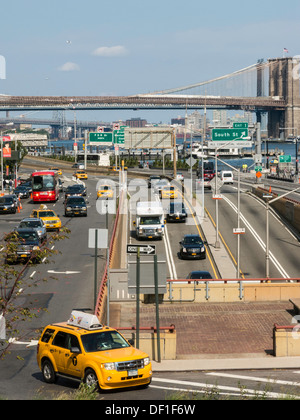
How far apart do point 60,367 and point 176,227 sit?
41.8m

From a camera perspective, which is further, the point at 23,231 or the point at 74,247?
the point at 74,247

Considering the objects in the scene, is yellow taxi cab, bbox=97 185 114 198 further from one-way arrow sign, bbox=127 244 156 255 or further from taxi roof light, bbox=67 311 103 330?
taxi roof light, bbox=67 311 103 330

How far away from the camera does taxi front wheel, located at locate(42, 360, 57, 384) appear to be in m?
21.4

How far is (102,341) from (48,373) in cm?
192

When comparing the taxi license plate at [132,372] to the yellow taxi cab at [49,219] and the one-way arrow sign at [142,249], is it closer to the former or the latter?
the one-way arrow sign at [142,249]

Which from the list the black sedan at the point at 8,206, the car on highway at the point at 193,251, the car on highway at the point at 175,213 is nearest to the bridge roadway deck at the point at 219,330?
the car on highway at the point at 193,251

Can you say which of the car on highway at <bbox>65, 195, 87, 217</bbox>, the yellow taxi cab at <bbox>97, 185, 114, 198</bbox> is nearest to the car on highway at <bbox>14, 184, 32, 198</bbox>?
the yellow taxi cab at <bbox>97, 185, 114, 198</bbox>

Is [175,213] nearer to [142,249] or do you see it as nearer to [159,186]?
[159,186]

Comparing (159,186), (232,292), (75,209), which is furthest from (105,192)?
(232,292)
